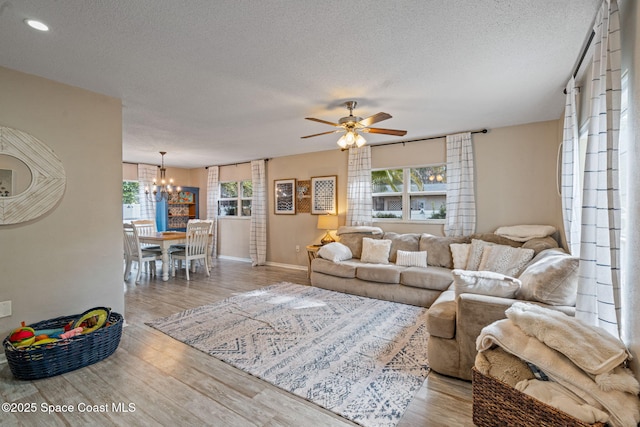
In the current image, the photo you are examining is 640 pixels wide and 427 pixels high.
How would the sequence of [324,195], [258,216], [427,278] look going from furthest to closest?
[258,216] → [324,195] → [427,278]

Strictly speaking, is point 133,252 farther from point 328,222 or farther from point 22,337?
point 328,222

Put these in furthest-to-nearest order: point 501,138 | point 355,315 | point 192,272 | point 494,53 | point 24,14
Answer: point 192,272 < point 501,138 < point 355,315 < point 494,53 < point 24,14

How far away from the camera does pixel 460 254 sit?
13.1ft

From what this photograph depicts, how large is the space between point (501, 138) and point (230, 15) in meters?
Result: 4.03

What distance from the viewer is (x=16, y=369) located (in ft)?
6.91

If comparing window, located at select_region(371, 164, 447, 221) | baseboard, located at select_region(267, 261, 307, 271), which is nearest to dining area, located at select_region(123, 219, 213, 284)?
baseboard, located at select_region(267, 261, 307, 271)

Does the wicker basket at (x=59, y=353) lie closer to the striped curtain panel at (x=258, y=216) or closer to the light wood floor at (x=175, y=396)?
the light wood floor at (x=175, y=396)

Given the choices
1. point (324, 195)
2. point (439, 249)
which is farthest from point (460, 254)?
point (324, 195)

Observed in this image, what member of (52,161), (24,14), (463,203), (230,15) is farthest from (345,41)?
(463,203)

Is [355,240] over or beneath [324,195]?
beneath

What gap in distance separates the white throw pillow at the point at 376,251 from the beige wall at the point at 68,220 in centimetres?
327

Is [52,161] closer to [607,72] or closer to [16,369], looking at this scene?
[16,369]

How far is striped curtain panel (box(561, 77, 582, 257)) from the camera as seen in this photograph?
8.40 feet

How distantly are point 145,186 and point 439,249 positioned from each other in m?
6.74
